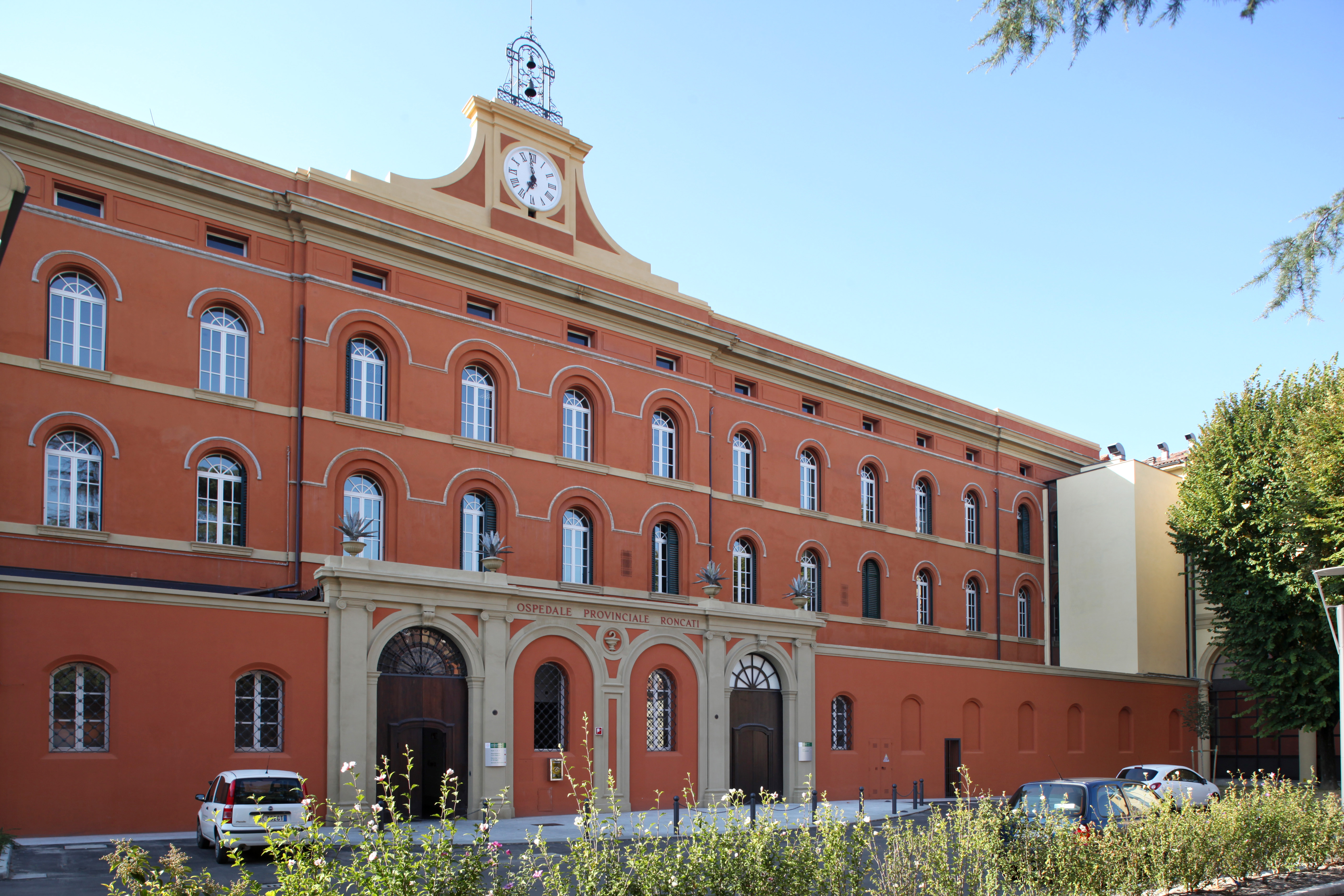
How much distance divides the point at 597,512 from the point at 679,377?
4736 millimetres

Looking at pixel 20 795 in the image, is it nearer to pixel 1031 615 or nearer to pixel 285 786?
pixel 285 786

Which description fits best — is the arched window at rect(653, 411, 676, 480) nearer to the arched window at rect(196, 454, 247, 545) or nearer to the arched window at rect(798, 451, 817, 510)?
the arched window at rect(798, 451, 817, 510)

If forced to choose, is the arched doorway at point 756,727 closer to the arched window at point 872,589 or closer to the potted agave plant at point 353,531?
the arched window at point 872,589

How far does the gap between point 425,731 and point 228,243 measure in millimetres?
10912

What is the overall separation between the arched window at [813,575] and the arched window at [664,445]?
5.40 meters

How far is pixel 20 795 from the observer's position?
17828mm

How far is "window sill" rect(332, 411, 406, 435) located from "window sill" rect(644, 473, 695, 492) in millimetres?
6890

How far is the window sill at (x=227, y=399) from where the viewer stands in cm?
2245

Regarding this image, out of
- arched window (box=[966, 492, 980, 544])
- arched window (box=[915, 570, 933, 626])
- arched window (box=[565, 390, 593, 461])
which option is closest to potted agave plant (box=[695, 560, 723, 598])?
arched window (box=[565, 390, 593, 461])

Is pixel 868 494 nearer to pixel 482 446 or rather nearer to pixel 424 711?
pixel 482 446

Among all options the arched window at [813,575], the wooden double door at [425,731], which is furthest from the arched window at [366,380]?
the arched window at [813,575]

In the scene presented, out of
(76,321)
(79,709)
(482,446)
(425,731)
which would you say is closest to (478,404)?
(482,446)

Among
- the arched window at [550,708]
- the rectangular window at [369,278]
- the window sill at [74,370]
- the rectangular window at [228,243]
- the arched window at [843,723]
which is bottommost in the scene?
the arched window at [843,723]

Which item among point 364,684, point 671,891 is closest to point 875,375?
point 364,684
